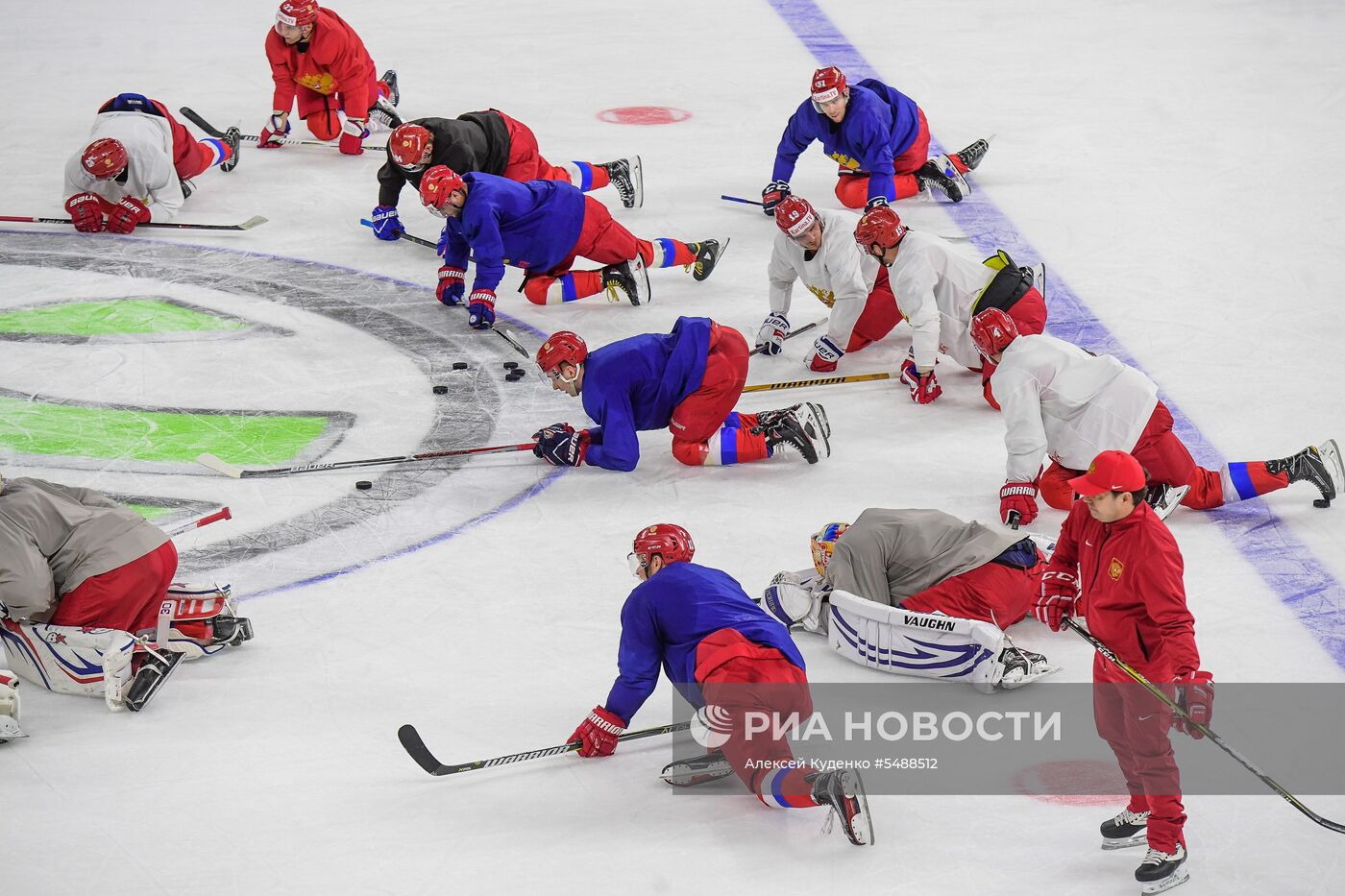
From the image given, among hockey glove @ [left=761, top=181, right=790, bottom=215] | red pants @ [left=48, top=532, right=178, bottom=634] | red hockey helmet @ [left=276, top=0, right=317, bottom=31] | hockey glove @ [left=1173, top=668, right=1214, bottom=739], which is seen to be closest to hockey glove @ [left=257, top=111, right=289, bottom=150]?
red hockey helmet @ [left=276, top=0, right=317, bottom=31]

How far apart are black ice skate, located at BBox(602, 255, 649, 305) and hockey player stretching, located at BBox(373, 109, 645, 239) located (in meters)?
0.90

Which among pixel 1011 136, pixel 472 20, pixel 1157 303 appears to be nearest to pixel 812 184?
pixel 1011 136

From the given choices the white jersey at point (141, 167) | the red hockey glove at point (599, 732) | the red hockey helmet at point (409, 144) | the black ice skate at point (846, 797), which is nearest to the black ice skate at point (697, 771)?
the red hockey glove at point (599, 732)

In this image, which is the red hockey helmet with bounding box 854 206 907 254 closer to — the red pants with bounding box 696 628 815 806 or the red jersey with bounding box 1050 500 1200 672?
the red jersey with bounding box 1050 500 1200 672

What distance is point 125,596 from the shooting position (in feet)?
17.4

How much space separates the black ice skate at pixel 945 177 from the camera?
9.81m

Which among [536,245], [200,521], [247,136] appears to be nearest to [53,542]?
[200,521]

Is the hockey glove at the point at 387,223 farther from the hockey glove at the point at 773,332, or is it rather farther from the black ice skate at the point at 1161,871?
the black ice skate at the point at 1161,871

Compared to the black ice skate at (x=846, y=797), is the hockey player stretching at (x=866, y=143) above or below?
above

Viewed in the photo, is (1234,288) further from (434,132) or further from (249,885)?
(249,885)

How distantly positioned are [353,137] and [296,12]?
0.92 meters

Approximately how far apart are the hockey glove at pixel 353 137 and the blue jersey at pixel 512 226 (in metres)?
2.49

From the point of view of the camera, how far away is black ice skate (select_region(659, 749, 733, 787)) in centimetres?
484

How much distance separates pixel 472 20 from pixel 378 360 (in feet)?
22.3
